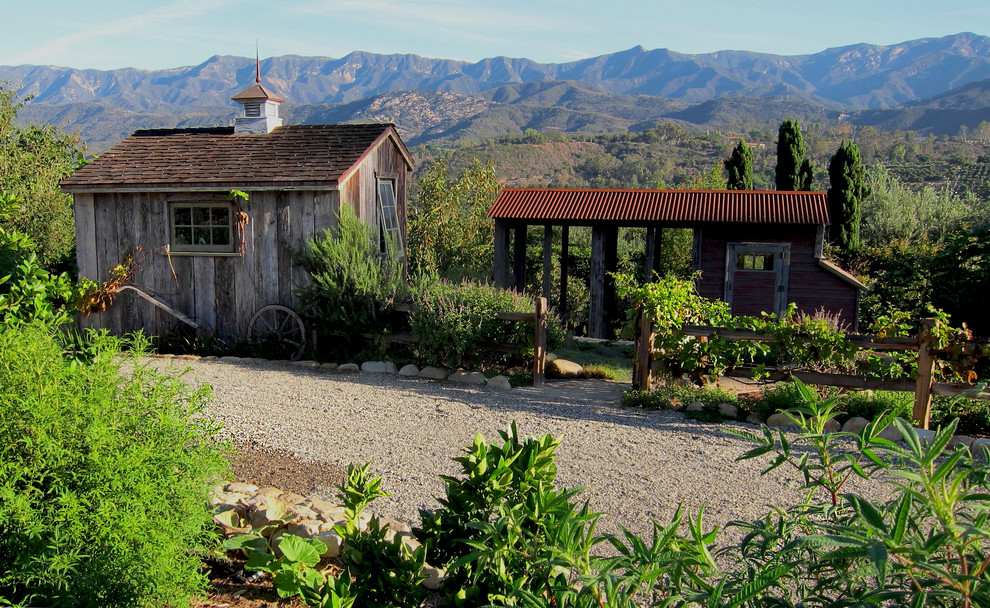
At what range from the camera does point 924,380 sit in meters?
6.78

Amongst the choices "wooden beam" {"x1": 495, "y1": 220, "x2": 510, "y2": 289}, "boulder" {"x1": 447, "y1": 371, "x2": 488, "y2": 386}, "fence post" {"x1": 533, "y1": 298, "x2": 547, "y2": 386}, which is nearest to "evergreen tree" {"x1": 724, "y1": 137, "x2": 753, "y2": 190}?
"wooden beam" {"x1": 495, "y1": 220, "x2": 510, "y2": 289}

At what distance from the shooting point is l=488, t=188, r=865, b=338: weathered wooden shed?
43.5ft

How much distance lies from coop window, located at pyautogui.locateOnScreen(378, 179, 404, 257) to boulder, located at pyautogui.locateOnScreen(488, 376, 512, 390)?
12.3ft

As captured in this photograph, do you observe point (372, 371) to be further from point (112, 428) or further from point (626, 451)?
point (112, 428)

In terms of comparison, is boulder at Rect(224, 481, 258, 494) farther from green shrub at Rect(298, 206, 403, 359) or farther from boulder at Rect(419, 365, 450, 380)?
green shrub at Rect(298, 206, 403, 359)

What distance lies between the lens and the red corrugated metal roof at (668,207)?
13.1m

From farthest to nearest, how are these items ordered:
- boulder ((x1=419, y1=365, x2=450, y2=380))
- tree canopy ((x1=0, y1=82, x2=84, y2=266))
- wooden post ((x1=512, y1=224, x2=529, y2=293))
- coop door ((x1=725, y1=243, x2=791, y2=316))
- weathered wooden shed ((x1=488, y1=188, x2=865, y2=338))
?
tree canopy ((x1=0, y1=82, x2=84, y2=266)), wooden post ((x1=512, y1=224, x2=529, y2=293)), coop door ((x1=725, y1=243, x2=791, y2=316)), weathered wooden shed ((x1=488, y1=188, x2=865, y2=338)), boulder ((x1=419, y1=365, x2=450, y2=380))

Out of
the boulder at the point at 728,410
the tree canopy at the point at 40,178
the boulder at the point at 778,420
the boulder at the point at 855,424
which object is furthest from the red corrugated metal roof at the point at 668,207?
the tree canopy at the point at 40,178

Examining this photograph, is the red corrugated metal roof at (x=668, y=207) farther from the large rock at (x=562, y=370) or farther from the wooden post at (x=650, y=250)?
the large rock at (x=562, y=370)

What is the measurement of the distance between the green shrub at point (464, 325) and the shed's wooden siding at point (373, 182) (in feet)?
7.42

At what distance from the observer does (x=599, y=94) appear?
146 metres

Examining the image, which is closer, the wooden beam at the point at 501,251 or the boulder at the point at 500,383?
the boulder at the point at 500,383

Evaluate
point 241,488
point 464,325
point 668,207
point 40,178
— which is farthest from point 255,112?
point 40,178

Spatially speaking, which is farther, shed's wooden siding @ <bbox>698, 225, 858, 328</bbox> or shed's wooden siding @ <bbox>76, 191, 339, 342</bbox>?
shed's wooden siding @ <bbox>698, 225, 858, 328</bbox>
